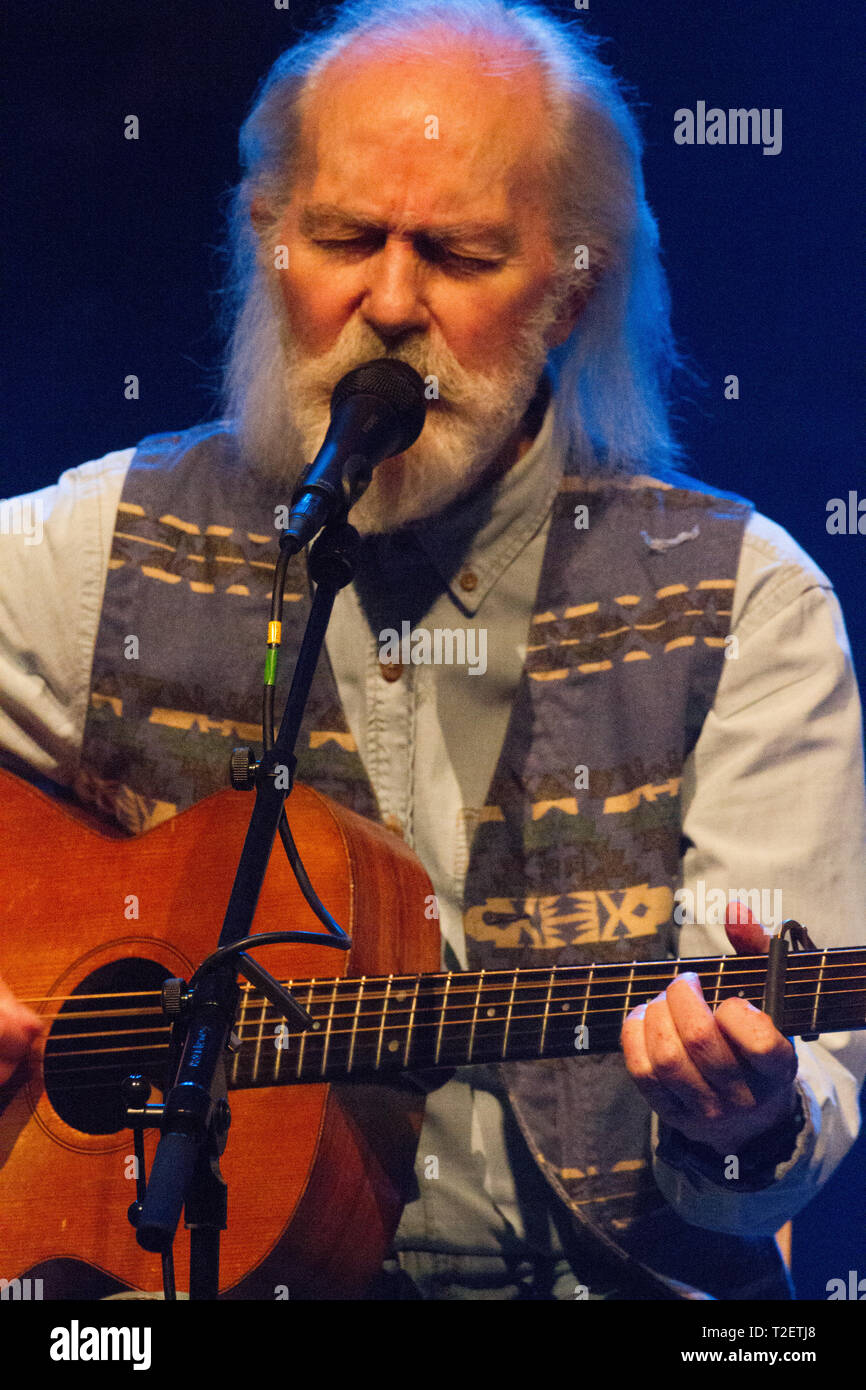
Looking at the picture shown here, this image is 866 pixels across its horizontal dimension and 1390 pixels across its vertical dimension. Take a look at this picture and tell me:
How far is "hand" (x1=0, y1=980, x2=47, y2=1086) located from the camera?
5.96 ft

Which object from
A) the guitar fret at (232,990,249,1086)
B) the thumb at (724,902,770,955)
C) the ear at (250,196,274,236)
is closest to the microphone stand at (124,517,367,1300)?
the guitar fret at (232,990,249,1086)

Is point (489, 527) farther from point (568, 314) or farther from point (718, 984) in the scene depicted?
point (718, 984)

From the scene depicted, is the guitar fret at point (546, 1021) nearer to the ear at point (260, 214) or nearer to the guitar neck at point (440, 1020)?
the guitar neck at point (440, 1020)

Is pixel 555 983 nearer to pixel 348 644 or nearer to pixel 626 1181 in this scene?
pixel 626 1181

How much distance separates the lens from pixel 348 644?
7.24ft

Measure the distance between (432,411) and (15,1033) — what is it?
1.02 m

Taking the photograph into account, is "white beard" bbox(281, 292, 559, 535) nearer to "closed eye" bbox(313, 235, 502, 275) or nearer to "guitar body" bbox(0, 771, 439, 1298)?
"closed eye" bbox(313, 235, 502, 275)

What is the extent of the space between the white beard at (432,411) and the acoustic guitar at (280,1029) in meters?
0.48

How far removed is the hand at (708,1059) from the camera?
60.4 inches

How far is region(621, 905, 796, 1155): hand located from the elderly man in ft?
0.53

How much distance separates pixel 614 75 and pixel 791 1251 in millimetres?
1927

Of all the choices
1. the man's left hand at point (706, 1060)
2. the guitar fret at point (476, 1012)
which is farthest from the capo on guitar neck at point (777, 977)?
the guitar fret at point (476, 1012)

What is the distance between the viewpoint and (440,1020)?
1.72 meters
